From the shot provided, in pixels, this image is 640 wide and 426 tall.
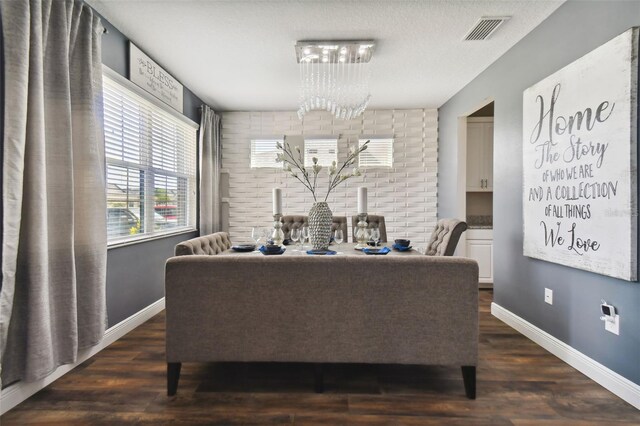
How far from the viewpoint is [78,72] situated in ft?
6.93

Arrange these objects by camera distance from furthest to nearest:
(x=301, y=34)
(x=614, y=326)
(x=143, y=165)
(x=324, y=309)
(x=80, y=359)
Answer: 1. (x=143, y=165)
2. (x=301, y=34)
3. (x=80, y=359)
4. (x=614, y=326)
5. (x=324, y=309)

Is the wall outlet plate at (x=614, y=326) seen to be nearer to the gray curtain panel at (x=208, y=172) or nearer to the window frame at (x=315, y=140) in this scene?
the window frame at (x=315, y=140)

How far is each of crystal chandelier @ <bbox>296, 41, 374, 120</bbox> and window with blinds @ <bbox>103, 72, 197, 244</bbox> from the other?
146cm

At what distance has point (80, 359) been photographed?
7.19ft

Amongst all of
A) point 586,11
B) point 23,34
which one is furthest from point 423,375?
point 23,34

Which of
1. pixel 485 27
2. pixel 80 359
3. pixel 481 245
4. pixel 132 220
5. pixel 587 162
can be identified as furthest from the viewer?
pixel 481 245

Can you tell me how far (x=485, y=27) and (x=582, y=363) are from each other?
247 centimetres

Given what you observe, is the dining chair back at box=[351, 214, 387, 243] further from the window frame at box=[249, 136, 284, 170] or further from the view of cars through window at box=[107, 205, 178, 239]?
the view of cars through window at box=[107, 205, 178, 239]

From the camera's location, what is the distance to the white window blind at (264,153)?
15.6ft

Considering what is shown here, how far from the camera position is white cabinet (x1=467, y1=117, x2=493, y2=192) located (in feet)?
14.1

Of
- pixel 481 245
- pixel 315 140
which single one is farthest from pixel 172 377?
pixel 481 245

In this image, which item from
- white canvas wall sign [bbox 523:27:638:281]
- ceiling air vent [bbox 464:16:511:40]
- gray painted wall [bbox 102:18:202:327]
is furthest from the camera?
gray painted wall [bbox 102:18:202:327]

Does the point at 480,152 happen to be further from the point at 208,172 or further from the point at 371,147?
the point at 208,172

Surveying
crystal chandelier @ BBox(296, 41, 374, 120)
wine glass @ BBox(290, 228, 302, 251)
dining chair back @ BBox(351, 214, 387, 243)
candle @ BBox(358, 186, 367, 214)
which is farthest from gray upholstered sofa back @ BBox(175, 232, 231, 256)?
crystal chandelier @ BBox(296, 41, 374, 120)
